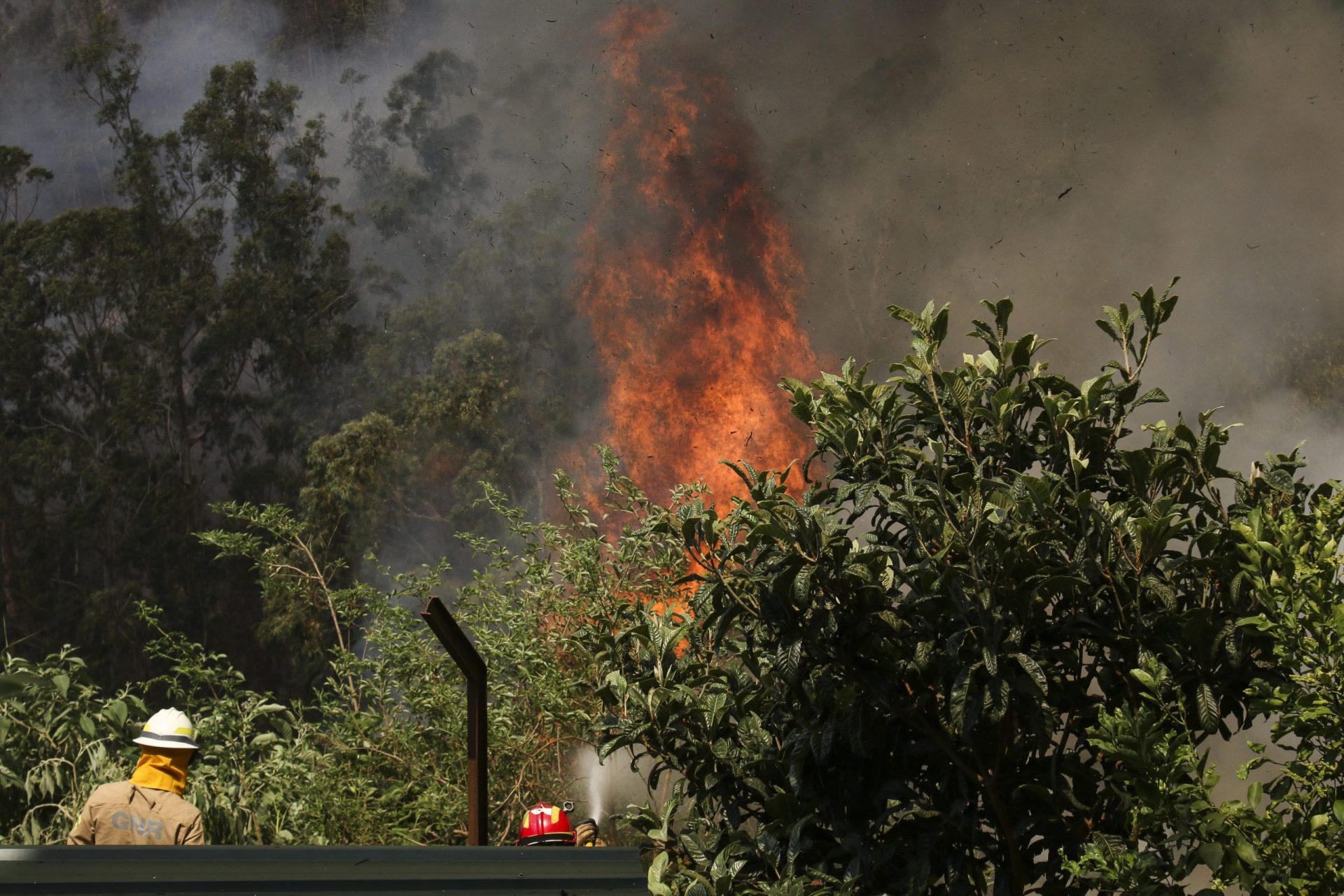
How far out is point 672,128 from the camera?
31.0ft

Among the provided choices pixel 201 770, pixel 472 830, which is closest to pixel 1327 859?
pixel 472 830

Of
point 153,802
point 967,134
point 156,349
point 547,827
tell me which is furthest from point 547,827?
point 967,134

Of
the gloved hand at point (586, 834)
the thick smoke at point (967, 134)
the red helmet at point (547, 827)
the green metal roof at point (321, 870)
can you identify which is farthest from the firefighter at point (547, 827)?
the thick smoke at point (967, 134)

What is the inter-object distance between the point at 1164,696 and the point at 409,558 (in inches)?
244

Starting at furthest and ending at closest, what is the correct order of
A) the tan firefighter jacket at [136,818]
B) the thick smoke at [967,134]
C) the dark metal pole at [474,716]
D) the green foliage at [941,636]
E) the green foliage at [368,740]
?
1. the thick smoke at [967,134]
2. the green foliage at [368,740]
3. the tan firefighter jacket at [136,818]
4. the green foliage at [941,636]
5. the dark metal pole at [474,716]

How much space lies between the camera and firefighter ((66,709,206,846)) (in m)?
4.10

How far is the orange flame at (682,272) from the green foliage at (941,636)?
5223 millimetres

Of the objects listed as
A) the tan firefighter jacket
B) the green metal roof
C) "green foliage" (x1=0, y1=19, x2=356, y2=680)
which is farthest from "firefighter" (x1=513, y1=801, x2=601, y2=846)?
"green foliage" (x1=0, y1=19, x2=356, y2=680)

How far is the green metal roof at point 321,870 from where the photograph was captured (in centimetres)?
243

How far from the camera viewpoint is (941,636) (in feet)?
11.8

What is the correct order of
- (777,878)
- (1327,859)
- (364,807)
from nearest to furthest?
(1327,859)
(777,878)
(364,807)

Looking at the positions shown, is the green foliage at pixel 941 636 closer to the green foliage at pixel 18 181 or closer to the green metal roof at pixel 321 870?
the green metal roof at pixel 321 870

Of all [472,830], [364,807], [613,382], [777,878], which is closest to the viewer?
[472,830]

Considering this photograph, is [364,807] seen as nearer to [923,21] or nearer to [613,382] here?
[613,382]
